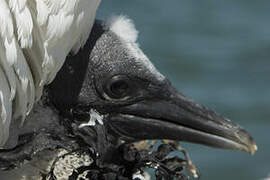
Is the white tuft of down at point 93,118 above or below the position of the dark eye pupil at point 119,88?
below

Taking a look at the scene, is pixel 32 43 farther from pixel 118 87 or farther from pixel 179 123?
pixel 179 123

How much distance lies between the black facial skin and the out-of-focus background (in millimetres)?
5125

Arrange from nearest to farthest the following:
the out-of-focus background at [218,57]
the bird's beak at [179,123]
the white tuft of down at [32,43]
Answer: the white tuft of down at [32,43] < the bird's beak at [179,123] < the out-of-focus background at [218,57]

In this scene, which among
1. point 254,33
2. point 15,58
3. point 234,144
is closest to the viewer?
point 15,58

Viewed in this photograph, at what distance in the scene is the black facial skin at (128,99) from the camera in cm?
448

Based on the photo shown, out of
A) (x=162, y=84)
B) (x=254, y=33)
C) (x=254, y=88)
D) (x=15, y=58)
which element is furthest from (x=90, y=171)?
(x=254, y=33)

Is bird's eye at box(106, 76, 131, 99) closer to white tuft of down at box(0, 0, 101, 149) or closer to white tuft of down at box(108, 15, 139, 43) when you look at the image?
white tuft of down at box(108, 15, 139, 43)

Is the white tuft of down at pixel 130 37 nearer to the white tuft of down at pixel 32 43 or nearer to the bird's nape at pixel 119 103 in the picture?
the bird's nape at pixel 119 103

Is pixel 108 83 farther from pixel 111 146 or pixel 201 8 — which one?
pixel 201 8

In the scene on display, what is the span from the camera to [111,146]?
460 cm

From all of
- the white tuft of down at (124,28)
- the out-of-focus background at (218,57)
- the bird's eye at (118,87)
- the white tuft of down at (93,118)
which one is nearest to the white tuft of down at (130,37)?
the white tuft of down at (124,28)

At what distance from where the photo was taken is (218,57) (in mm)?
11469

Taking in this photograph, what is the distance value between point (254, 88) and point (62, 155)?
22.0 ft

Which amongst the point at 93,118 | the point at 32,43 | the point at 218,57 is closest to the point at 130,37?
the point at 93,118
